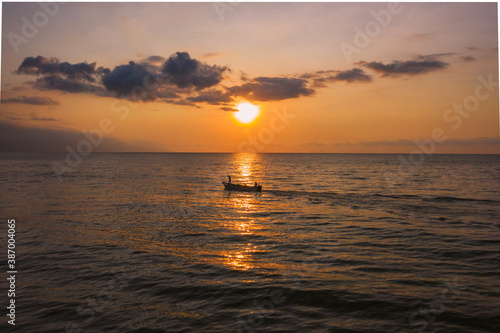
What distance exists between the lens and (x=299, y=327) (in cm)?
1264

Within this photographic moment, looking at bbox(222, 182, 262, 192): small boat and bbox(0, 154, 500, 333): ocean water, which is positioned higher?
bbox(222, 182, 262, 192): small boat

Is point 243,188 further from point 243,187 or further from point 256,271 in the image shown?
point 256,271

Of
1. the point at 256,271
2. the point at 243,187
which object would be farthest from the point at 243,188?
the point at 256,271

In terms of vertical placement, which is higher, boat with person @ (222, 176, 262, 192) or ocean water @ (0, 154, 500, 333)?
boat with person @ (222, 176, 262, 192)

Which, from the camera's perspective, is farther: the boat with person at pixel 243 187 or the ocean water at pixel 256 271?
the boat with person at pixel 243 187

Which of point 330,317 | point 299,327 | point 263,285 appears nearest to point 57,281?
point 263,285

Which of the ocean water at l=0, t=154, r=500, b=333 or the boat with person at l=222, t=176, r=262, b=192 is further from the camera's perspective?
the boat with person at l=222, t=176, r=262, b=192

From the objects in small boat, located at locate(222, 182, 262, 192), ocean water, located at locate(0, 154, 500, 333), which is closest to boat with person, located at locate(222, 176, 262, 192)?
small boat, located at locate(222, 182, 262, 192)

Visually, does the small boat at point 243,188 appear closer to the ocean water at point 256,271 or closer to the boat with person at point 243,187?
the boat with person at point 243,187

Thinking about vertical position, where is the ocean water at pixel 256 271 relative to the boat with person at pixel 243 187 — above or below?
below

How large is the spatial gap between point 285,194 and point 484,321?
41.4 m

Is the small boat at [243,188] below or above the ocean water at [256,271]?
above

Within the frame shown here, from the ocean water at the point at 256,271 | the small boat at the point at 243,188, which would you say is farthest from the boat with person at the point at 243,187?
the ocean water at the point at 256,271

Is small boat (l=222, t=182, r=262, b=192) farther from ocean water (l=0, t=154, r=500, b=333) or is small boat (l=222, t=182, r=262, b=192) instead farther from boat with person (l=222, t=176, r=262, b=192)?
ocean water (l=0, t=154, r=500, b=333)
